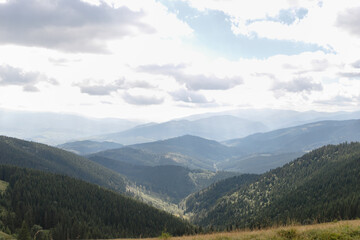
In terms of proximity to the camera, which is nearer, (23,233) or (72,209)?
(23,233)

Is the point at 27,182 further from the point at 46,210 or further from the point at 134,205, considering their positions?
the point at 134,205

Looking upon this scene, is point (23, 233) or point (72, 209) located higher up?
point (23, 233)

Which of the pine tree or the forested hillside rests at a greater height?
the pine tree

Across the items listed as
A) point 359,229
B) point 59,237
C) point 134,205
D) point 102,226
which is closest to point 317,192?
point 134,205

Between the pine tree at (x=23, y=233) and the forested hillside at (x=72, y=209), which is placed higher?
the pine tree at (x=23, y=233)

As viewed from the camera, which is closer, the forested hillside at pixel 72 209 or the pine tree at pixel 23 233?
the pine tree at pixel 23 233

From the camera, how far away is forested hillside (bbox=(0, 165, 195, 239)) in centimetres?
11462

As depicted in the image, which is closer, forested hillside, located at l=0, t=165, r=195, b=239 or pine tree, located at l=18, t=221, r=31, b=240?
pine tree, located at l=18, t=221, r=31, b=240

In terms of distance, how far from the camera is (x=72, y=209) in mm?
147625

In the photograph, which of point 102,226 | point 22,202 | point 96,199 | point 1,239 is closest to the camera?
point 1,239

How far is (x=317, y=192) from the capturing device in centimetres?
18825

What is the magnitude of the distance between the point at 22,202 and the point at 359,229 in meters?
146

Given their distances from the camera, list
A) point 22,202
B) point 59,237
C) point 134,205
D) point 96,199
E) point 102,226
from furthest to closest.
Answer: point 134,205
point 96,199
point 102,226
point 22,202
point 59,237

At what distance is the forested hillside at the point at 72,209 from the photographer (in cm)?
11462
